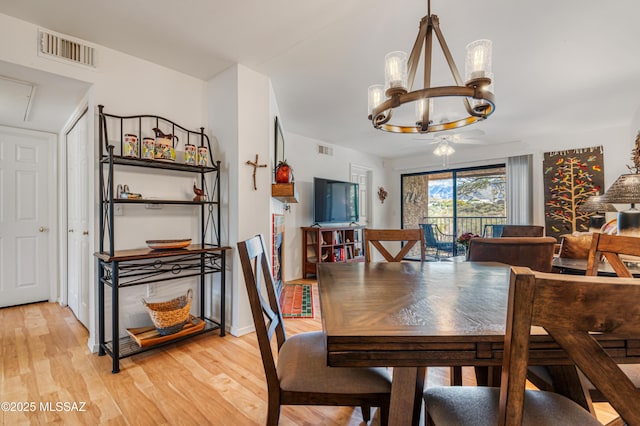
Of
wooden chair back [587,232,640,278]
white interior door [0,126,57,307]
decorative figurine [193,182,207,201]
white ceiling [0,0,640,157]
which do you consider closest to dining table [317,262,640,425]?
wooden chair back [587,232,640,278]

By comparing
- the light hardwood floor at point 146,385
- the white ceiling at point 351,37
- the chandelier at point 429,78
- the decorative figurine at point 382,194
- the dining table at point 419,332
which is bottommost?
the light hardwood floor at point 146,385

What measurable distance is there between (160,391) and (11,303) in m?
2.97

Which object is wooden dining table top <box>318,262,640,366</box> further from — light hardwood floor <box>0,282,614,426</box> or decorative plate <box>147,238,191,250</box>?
decorative plate <box>147,238,191,250</box>

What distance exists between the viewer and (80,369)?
199 centimetres

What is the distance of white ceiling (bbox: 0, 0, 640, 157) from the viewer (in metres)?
1.90

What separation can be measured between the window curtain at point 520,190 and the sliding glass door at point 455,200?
1.24ft

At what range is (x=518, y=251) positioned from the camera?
236 cm

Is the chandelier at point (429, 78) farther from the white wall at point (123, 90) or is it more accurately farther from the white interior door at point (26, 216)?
the white interior door at point (26, 216)

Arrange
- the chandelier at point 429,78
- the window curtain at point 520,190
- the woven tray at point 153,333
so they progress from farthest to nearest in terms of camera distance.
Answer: the window curtain at point 520,190 → the woven tray at point 153,333 → the chandelier at point 429,78

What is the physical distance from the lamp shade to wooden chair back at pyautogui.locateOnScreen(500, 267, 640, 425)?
9.13 feet

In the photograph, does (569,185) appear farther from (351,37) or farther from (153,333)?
(153,333)

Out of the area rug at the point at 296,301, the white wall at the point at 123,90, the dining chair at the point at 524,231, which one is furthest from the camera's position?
the dining chair at the point at 524,231

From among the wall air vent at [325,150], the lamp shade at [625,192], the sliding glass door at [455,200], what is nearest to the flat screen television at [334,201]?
the wall air vent at [325,150]

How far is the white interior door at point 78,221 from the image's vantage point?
2631 mm
